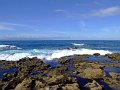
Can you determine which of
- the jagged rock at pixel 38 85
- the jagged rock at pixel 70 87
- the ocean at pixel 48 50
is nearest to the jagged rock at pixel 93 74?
the jagged rock at pixel 70 87

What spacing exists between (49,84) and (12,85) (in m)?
3.18

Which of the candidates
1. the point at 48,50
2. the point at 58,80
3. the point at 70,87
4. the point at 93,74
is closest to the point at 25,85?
the point at 58,80

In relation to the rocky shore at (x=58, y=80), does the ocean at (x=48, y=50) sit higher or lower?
lower

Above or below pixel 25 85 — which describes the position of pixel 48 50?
below

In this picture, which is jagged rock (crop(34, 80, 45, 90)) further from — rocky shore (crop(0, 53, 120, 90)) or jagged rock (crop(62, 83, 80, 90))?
jagged rock (crop(62, 83, 80, 90))

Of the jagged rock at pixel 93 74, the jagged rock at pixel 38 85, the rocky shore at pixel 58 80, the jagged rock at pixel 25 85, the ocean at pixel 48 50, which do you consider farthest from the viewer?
the ocean at pixel 48 50

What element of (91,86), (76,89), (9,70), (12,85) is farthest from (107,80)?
(9,70)

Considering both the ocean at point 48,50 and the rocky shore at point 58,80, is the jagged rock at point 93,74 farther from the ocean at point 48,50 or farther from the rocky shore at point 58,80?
the ocean at point 48,50

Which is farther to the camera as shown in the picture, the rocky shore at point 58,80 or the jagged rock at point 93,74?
the jagged rock at point 93,74

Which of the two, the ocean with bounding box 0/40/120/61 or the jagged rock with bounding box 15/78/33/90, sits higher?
the jagged rock with bounding box 15/78/33/90

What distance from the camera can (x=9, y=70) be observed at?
29.6 metres

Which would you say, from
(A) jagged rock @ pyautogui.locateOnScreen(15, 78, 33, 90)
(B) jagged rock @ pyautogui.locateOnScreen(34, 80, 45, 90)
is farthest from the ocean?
(A) jagged rock @ pyautogui.locateOnScreen(15, 78, 33, 90)

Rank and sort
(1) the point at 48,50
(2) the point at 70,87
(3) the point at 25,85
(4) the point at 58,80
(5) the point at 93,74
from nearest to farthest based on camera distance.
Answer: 1. (2) the point at 70,87
2. (3) the point at 25,85
3. (4) the point at 58,80
4. (5) the point at 93,74
5. (1) the point at 48,50

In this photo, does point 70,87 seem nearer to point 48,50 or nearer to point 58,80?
point 58,80
